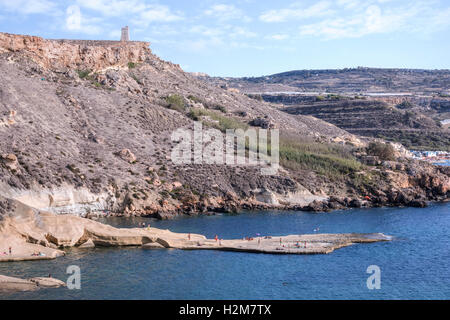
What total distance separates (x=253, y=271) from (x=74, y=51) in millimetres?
62529

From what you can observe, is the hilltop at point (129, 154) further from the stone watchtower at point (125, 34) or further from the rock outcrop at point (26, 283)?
the rock outcrop at point (26, 283)

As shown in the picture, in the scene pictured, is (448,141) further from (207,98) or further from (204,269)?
(204,269)

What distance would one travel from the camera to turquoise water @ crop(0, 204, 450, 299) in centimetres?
3938

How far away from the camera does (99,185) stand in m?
65.4

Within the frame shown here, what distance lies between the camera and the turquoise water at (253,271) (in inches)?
1550

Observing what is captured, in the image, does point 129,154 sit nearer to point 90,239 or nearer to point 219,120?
point 219,120

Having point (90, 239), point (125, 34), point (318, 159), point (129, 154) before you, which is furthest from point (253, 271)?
point (125, 34)

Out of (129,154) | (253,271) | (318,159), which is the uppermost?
(129,154)

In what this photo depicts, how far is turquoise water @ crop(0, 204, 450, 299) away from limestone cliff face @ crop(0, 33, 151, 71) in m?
41.4

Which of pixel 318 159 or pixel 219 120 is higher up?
pixel 219 120

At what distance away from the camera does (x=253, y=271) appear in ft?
146

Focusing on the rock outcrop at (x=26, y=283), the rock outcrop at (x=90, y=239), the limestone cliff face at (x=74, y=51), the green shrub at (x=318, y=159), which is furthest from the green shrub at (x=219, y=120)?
the rock outcrop at (x=26, y=283)
